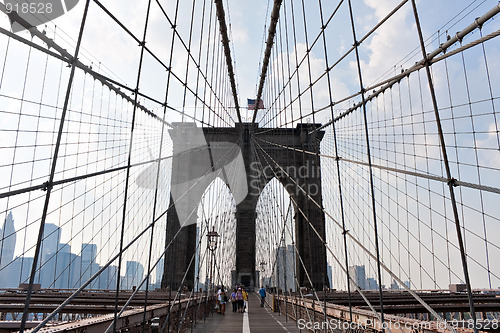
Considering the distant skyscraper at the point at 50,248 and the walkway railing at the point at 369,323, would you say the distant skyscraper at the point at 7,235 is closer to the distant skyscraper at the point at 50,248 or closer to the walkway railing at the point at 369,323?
the distant skyscraper at the point at 50,248

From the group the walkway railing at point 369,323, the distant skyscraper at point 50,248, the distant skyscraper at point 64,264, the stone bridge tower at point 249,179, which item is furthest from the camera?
the stone bridge tower at point 249,179

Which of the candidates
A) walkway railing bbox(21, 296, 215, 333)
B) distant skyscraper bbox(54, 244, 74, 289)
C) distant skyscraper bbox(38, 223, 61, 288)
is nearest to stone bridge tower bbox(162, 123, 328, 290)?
distant skyscraper bbox(54, 244, 74, 289)

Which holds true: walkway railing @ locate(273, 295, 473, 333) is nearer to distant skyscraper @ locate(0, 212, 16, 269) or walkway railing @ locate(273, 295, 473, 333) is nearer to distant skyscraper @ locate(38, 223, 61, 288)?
distant skyscraper @ locate(38, 223, 61, 288)

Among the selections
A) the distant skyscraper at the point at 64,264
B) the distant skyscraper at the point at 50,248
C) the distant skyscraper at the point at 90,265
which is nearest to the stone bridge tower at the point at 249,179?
the distant skyscraper at the point at 90,265

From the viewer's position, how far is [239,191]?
24141mm

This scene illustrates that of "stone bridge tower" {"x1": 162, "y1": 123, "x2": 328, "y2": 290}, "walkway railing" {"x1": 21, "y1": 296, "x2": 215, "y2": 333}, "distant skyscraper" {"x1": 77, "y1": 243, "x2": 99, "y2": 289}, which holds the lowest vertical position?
"walkway railing" {"x1": 21, "y1": 296, "x2": 215, "y2": 333}

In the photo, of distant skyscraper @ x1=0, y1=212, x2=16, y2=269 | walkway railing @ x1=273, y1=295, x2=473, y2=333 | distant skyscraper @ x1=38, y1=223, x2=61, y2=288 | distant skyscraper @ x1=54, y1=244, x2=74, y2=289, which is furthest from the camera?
→ distant skyscraper @ x1=54, y1=244, x2=74, y2=289

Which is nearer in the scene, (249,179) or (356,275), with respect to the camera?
(356,275)

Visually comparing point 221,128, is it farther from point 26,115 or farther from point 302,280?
point 26,115

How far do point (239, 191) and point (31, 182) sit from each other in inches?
681

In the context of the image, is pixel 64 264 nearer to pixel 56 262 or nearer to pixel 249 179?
pixel 249 179

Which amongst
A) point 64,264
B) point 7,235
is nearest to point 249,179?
point 7,235

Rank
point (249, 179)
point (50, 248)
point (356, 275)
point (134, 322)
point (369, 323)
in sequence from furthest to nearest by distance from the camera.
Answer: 1. point (50, 248)
2. point (249, 179)
3. point (356, 275)
4. point (134, 322)
5. point (369, 323)

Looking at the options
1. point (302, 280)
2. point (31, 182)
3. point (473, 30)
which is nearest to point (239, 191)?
point (302, 280)
